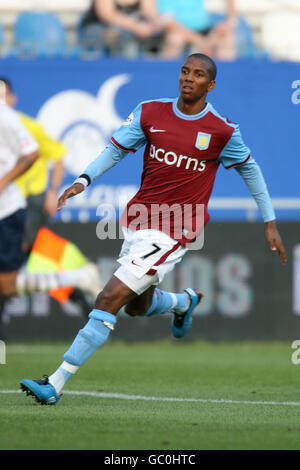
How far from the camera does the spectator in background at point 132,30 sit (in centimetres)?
1512

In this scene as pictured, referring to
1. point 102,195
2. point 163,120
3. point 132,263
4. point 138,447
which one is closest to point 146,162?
point 163,120

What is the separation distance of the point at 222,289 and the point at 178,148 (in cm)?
598

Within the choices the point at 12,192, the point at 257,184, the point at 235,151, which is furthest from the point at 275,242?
the point at 12,192

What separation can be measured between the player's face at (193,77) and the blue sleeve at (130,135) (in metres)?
0.38

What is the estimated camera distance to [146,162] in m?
6.91

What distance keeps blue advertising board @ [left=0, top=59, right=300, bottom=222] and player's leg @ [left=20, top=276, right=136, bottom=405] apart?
26.4ft

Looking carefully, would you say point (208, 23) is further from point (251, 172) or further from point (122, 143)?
point (122, 143)

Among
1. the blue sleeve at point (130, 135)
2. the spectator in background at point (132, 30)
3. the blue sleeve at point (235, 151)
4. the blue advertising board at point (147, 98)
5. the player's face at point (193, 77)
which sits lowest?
the blue sleeve at point (235, 151)

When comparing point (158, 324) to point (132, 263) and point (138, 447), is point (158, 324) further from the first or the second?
point (138, 447)

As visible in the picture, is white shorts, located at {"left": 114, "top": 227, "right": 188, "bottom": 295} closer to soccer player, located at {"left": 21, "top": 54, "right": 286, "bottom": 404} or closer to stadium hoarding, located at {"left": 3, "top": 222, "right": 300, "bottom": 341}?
soccer player, located at {"left": 21, "top": 54, "right": 286, "bottom": 404}

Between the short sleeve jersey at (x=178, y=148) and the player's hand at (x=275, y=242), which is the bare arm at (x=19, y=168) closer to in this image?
the short sleeve jersey at (x=178, y=148)

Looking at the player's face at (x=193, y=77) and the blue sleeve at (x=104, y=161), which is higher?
the player's face at (x=193, y=77)

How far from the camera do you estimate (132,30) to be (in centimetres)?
1513

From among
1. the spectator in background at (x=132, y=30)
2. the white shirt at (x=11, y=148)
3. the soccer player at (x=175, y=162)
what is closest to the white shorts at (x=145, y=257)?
the soccer player at (x=175, y=162)
